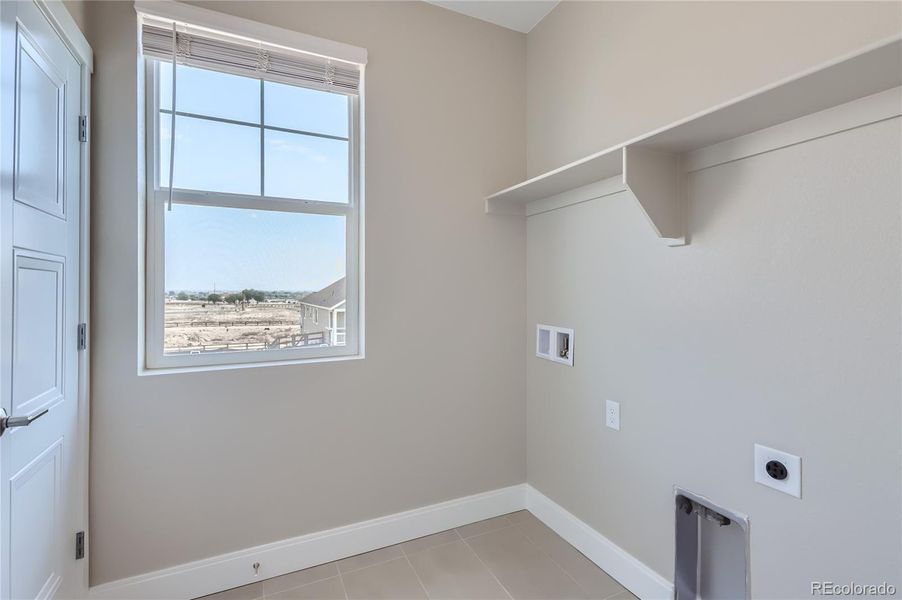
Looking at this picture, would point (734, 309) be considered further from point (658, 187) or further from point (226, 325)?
point (226, 325)

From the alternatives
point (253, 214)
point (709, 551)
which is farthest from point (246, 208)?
point (709, 551)

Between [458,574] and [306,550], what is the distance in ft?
2.33

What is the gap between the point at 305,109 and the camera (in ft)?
6.59

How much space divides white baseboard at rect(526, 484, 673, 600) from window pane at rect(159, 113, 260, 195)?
2203 mm

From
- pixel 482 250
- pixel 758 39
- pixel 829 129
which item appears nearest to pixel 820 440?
pixel 829 129

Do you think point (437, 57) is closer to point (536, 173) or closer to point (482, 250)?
point (536, 173)

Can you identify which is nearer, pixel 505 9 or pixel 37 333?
pixel 37 333

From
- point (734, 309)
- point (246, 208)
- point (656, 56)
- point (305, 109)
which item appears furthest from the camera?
point (305, 109)

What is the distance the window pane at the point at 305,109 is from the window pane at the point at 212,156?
0.14 metres

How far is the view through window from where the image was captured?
70.2 inches

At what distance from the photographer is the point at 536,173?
2.33 meters
